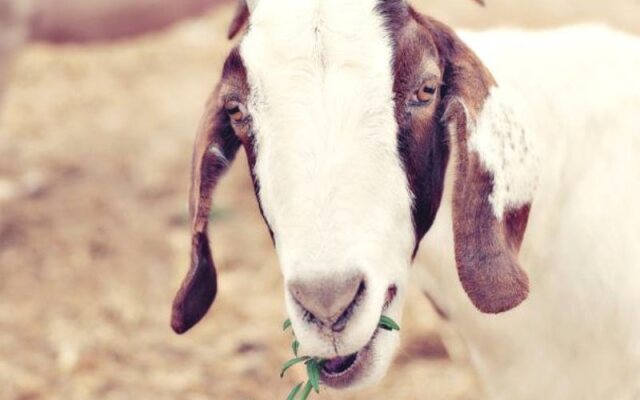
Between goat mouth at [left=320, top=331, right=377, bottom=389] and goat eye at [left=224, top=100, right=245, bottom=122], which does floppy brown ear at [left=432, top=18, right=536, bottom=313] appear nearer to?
goat mouth at [left=320, top=331, right=377, bottom=389]

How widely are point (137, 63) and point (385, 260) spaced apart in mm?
6109

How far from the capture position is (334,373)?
2.15 m

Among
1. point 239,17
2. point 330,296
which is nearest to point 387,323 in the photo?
point 330,296

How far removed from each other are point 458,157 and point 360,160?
268 mm

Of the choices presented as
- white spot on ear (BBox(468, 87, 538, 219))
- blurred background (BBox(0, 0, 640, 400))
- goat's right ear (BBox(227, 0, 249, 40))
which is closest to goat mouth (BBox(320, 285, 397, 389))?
white spot on ear (BBox(468, 87, 538, 219))

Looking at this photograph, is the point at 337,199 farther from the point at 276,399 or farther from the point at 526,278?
the point at 276,399

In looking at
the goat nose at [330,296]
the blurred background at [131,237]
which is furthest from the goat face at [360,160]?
the blurred background at [131,237]

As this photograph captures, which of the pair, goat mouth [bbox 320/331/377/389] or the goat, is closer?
the goat

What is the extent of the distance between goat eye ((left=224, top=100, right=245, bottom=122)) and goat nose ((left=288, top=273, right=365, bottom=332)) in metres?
0.43

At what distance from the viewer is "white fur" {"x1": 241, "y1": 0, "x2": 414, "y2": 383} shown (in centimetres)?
198

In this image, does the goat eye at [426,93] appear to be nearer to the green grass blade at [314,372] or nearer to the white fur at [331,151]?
the white fur at [331,151]

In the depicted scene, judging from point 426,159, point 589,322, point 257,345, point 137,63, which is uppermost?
point 426,159

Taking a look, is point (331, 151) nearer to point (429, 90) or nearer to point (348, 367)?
point (429, 90)

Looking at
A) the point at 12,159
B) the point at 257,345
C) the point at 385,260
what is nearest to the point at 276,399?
the point at 257,345
